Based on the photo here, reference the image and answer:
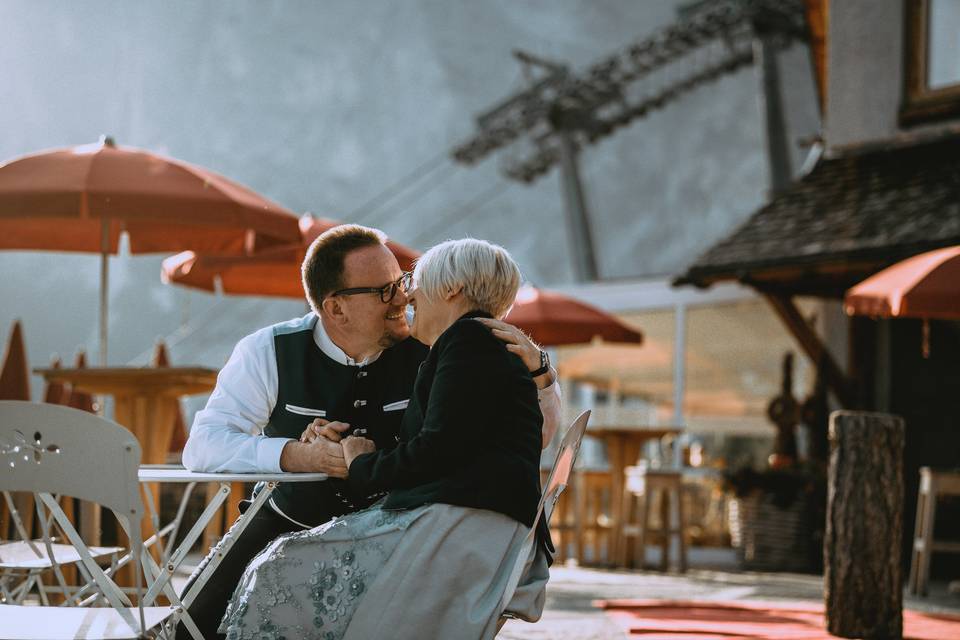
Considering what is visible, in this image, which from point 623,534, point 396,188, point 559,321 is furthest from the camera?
point 396,188

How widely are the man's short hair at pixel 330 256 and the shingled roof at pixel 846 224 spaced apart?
17.5ft

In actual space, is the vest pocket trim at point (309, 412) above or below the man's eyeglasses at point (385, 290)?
below

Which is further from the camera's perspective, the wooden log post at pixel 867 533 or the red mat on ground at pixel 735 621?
the wooden log post at pixel 867 533

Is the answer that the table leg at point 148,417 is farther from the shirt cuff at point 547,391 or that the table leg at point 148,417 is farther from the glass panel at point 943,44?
the glass panel at point 943,44

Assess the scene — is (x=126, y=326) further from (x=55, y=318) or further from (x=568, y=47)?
(x=568, y=47)

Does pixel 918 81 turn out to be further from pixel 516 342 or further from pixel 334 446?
pixel 334 446

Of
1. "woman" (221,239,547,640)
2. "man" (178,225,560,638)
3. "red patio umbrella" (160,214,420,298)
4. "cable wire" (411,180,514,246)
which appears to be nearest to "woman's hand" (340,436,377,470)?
"woman" (221,239,547,640)

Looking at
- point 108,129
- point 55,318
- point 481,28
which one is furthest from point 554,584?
point 481,28

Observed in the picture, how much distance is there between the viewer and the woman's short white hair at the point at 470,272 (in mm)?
2633

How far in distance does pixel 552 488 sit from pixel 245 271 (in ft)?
16.6

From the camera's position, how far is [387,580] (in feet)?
7.86

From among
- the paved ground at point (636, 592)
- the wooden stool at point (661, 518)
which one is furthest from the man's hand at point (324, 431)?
the wooden stool at point (661, 518)

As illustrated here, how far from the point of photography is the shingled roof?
25.5ft

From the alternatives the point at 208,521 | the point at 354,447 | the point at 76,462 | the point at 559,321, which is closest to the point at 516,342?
the point at 354,447
